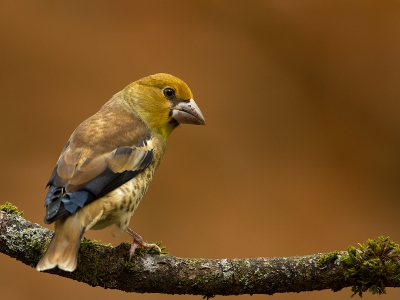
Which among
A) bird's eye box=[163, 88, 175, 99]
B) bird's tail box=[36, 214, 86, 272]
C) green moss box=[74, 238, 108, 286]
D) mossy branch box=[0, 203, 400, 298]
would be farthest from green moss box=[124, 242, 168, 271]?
bird's eye box=[163, 88, 175, 99]

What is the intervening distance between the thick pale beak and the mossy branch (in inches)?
35.2

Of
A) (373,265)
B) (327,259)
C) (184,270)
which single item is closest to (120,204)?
(184,270)

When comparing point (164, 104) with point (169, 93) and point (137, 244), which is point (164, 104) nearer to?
point (169, 93)

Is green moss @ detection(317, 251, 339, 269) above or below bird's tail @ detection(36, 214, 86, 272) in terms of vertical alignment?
above

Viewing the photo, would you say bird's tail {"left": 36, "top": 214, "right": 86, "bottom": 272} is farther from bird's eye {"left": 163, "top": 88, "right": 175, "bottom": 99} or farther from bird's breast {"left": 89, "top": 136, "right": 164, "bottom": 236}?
bird's eye {"left": 163, "top": 88, "right": 175, "bottom": 99}

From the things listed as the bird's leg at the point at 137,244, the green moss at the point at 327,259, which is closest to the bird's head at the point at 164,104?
the bird's leg at the point at 137,244

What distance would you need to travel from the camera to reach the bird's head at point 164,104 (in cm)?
320

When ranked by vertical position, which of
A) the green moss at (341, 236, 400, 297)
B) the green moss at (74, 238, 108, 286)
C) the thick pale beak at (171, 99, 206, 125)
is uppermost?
the thick pale beak at (171, 99, 206, 125)

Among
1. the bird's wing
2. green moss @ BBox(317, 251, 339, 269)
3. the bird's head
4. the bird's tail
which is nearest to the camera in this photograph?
the bird's tail

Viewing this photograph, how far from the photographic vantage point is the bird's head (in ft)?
10.5

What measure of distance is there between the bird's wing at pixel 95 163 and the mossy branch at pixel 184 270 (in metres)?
0.27

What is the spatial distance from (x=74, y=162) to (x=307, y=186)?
4081 millimetres

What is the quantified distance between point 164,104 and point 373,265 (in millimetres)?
1428

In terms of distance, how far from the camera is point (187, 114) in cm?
323
